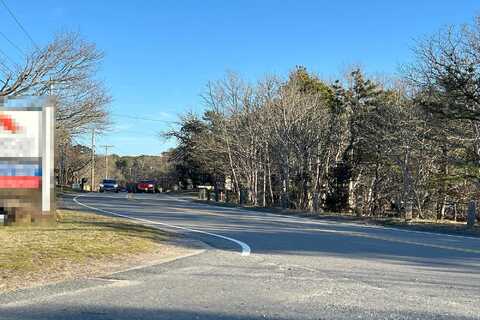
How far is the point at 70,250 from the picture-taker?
37.4 feet

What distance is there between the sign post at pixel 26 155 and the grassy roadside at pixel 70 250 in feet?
3.59

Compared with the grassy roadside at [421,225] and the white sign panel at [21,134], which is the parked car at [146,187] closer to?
the grassy roadside at [421,225]

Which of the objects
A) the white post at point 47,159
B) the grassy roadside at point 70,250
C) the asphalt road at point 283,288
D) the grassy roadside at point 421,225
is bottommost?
the grassy roadside at point 421,225

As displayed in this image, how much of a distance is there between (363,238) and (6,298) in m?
10.9

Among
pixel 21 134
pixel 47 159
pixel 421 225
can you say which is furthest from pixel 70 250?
pixel 421 225

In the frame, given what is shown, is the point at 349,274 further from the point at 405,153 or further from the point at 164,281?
the point at 405,153

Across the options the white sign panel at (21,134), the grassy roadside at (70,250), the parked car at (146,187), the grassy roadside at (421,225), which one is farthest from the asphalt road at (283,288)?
the parked car at (146,187)

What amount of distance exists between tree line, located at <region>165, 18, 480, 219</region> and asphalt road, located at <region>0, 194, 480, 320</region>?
19508mm

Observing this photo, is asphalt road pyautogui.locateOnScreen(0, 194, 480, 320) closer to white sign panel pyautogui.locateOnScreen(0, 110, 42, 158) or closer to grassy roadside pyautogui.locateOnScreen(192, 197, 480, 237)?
white sign panel pyautogui.locateOnScreen(0, 110, 42, 158)

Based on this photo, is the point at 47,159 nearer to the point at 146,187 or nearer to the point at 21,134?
the point at 21,134

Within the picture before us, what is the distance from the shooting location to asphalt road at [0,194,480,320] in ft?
21.8

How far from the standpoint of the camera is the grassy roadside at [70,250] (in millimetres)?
8961

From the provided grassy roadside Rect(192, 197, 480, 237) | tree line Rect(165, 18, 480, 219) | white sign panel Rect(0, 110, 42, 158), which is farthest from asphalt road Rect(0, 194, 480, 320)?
tree line Rect(165, 18, 480, 219)

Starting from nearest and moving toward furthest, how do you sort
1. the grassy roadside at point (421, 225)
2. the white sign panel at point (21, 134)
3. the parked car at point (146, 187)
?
the white sign panel at point (21, 134) → the grassy roadside at point (421, 225) → the parked car at point (146, 187)
